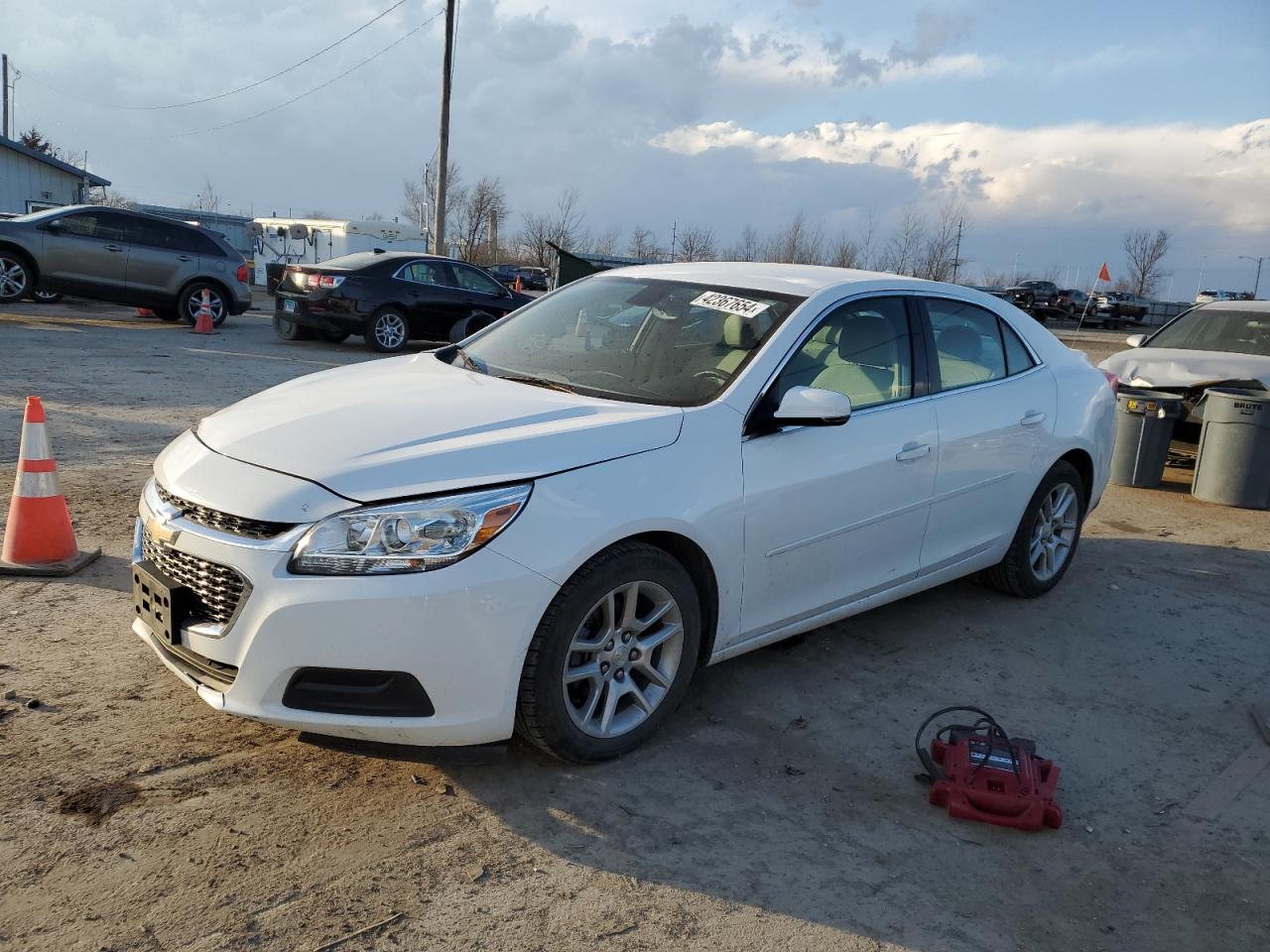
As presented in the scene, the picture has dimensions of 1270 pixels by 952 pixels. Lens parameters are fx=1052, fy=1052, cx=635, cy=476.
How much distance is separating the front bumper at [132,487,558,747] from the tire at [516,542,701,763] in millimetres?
88

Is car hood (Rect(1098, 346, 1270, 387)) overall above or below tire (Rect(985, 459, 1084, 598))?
above

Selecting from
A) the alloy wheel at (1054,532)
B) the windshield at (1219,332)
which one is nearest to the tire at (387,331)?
the windshield at (1219,332)

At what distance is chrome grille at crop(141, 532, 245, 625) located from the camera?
303 cm

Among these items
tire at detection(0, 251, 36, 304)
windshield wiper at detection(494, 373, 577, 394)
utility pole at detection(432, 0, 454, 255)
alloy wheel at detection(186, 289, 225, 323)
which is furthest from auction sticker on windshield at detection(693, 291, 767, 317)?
utility pole at detection(432, 0, 454, 255)

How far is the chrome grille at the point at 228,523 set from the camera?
9.82ft

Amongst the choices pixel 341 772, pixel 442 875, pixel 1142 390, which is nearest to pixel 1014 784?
pixel 442 875

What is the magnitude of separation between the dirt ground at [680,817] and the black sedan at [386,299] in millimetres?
9852

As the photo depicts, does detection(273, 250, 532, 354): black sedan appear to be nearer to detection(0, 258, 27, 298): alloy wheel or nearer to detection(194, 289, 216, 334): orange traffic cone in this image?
detection(194, 289, 216, 334): orange traffic cone

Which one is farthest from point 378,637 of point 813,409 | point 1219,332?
point 1219,332

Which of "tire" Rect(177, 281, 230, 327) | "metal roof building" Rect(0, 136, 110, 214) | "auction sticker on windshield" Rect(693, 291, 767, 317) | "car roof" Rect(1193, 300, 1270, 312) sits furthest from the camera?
"metal roof building" Rect(0, 136, 110, 214)

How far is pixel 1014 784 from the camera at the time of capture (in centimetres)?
335

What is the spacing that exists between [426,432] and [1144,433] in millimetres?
7248

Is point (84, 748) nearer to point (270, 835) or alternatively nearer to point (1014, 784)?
point (270, 835)

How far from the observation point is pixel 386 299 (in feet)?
47.4
